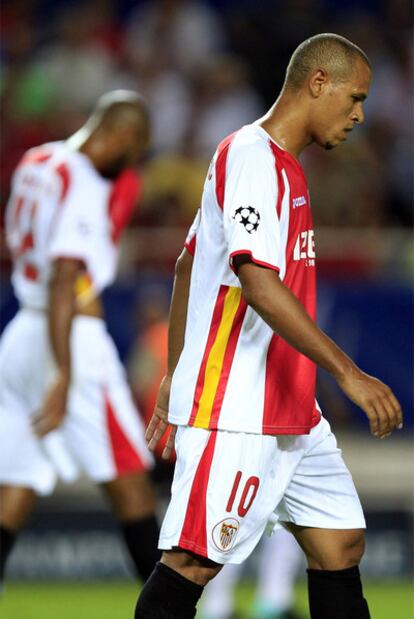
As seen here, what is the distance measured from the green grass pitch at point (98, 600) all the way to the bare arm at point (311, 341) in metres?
4.02

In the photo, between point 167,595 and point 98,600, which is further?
point 98,600

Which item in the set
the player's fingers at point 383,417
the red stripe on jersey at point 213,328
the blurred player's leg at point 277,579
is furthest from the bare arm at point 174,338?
the blurred player's leg at point 277,579

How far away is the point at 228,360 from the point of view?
14.1 ft

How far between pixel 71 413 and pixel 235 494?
2208 millimetres

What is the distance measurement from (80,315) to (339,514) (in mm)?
2308

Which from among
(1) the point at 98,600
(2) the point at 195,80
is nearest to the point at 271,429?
(1) the point at 98,600

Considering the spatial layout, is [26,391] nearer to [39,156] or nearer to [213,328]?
[39,156]

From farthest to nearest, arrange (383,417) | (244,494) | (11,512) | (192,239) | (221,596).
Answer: (221,596) → (11,512) → (192,239) → (244,494) → (383,417)

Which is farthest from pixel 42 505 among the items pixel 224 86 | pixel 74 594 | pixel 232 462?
pixel 232 462

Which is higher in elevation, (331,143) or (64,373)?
(331,143)

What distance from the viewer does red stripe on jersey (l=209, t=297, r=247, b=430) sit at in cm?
425

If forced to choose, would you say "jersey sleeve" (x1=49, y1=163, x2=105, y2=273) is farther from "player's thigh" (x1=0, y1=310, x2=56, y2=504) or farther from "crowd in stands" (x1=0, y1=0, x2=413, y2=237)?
"crowd in stands" (x1=0, y1=0, x2=413, y2=237)

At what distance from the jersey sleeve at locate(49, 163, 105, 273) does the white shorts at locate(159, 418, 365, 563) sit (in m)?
2.00

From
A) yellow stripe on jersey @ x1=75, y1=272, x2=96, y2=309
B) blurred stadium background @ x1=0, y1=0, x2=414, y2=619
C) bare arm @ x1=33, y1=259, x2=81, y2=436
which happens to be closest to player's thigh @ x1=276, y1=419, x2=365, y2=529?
bare arm @ x1=33, y1=259, x2=81, y2=436
